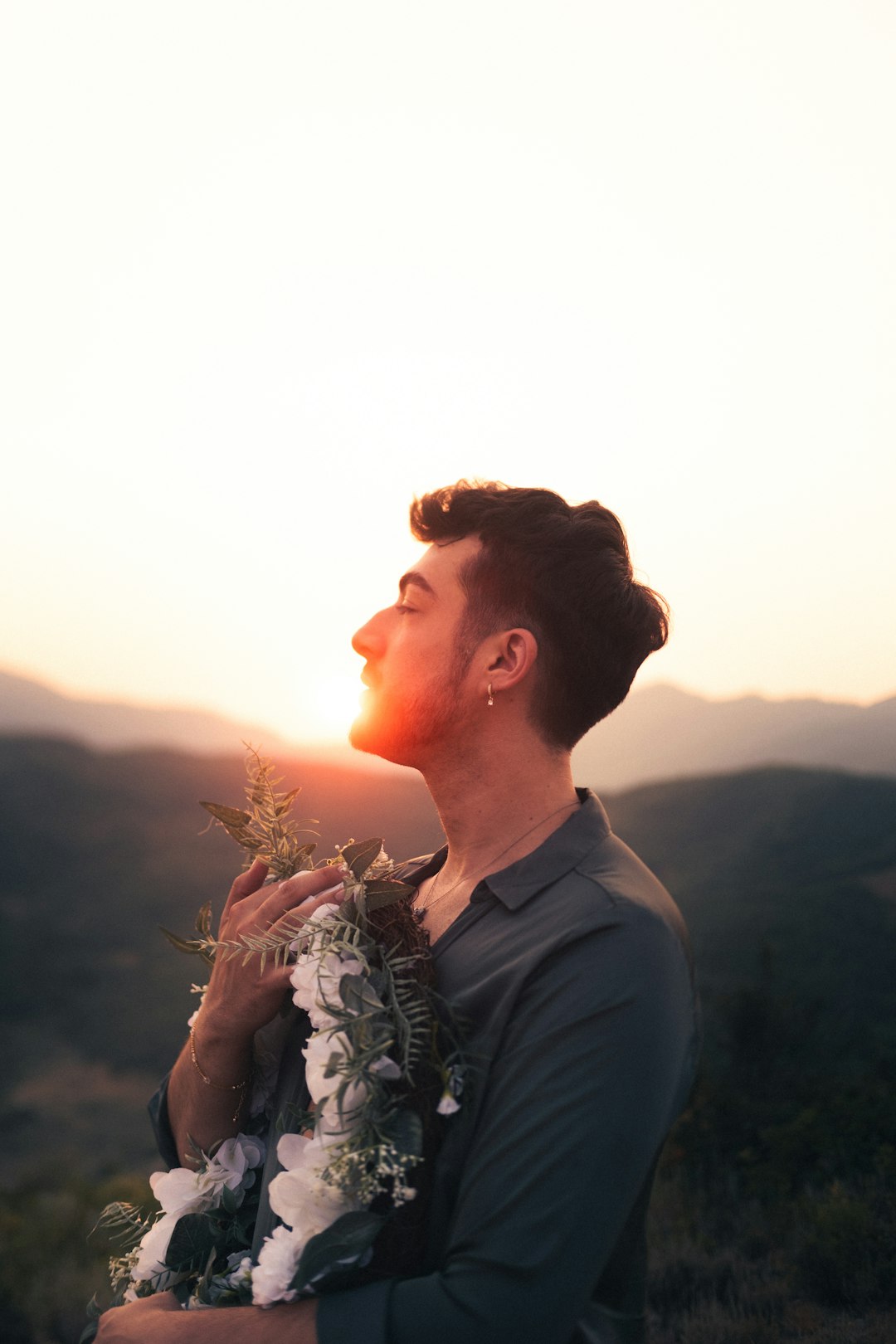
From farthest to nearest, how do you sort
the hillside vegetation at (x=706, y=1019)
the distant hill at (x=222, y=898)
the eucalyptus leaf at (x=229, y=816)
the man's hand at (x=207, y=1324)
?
the distant hill at (x=222, y=898) < the hillside vegetation at (x=706, y=1019) < the eucalyptus leaf at (x=229, y=816) < the man's hand at (x=207, y=1324)

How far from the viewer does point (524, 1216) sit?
61.0 inches

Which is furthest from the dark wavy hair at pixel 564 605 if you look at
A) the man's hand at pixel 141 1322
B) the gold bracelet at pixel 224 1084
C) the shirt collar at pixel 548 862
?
the man's hand at pixel 141 1322

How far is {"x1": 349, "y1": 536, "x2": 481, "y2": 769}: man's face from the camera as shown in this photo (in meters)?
Result: 2.39

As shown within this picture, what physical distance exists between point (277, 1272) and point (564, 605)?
5.00ft

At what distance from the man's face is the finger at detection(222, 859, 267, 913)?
405mm

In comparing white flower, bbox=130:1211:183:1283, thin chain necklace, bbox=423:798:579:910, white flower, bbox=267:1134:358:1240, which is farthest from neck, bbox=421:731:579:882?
white flower, bbox=130:1211:183:1283

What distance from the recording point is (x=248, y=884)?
226cm

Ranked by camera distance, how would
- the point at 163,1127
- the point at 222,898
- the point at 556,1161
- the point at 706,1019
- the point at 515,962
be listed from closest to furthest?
the point at 556,1161 < the point at 515,962 < the point at 163,1127 < the point at 706,1019 < the point at 222,898

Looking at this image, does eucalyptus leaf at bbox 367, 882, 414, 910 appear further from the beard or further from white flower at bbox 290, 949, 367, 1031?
the beard

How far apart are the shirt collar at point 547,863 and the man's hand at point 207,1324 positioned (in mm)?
789

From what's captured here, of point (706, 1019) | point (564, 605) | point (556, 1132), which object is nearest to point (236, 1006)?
point (556, 1132)

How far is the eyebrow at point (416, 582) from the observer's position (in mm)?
2545

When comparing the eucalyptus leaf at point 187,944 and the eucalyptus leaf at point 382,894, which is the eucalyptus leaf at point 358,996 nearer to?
the eucalyptus leaf at point 382,894

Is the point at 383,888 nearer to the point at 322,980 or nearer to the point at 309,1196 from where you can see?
the point at 322,980
